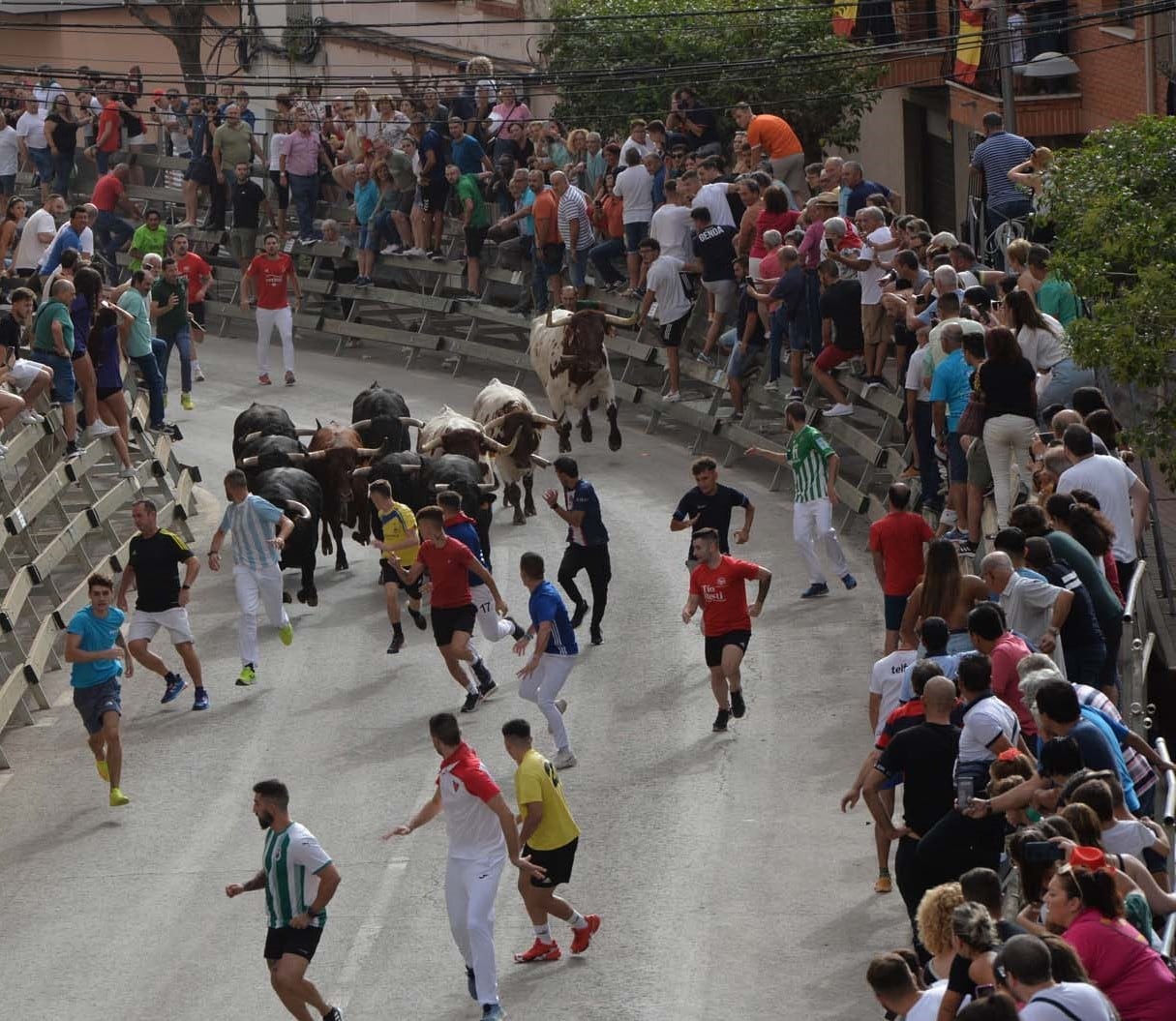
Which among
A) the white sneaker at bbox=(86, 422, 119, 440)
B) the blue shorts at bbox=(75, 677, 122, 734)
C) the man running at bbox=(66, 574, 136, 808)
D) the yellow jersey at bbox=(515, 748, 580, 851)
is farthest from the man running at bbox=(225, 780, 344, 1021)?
the white sneaker at bbox=(86, 422, 119, 440)

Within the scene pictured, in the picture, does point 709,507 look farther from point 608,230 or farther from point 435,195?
point 435,195

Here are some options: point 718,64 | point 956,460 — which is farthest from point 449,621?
point 718,64

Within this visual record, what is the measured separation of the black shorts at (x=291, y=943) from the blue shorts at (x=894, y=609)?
607cm

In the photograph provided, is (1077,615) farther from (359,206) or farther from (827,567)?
(359,206)

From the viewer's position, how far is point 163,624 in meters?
16.6

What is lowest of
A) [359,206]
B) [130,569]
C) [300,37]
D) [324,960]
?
[324,960]

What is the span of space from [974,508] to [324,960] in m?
6.42

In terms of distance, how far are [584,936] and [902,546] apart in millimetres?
4615

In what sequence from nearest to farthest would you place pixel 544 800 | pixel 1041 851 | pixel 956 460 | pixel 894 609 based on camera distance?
pixel 1041 851, pixel 544 800, pixel 894 609, pixel 956 460

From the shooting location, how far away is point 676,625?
59.0 ft

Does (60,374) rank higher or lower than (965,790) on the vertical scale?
higher

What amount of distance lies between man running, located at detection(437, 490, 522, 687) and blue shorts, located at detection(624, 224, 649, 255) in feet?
28.7

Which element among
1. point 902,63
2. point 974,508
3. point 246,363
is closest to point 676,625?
point 974,508

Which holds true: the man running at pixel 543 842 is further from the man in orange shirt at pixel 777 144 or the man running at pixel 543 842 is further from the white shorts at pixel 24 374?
the man in orange shirt at pixel 777 144
